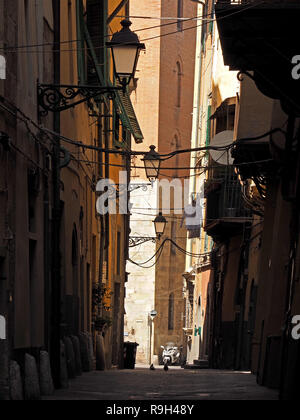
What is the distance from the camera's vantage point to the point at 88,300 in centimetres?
2336

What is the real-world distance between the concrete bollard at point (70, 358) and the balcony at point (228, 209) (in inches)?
390

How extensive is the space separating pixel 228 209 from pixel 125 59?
14.8 m

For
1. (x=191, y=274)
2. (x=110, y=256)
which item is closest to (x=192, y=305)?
(x=191, y=274)

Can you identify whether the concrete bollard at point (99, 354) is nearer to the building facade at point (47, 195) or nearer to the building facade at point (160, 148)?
the building facade at point (47, 195)

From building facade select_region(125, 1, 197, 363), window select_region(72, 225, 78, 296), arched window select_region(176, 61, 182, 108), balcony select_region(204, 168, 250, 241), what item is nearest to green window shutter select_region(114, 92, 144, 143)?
balcony select_region(204, 168, 250, 241)

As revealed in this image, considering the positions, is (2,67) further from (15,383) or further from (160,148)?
(160,148)

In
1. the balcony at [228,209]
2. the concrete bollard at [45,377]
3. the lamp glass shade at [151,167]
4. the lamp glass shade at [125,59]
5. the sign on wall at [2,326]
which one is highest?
the lamp glass shade at [125,59]

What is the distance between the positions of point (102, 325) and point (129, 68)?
1262cm

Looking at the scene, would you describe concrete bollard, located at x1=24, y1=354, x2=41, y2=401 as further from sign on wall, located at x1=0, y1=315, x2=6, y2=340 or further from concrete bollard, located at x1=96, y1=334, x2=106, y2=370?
concrete bollard, located at x1=96, y1=334, x2=106, y2=370

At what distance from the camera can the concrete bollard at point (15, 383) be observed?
436 inches

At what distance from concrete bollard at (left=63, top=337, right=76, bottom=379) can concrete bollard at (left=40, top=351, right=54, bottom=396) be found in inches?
146

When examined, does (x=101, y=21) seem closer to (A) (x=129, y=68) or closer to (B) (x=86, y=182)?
(B) (x=86, y=182)

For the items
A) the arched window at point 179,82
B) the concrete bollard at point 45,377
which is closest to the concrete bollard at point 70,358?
the concrete bollard at point 45,377

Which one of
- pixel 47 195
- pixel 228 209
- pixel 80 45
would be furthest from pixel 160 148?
pixel 47 195
